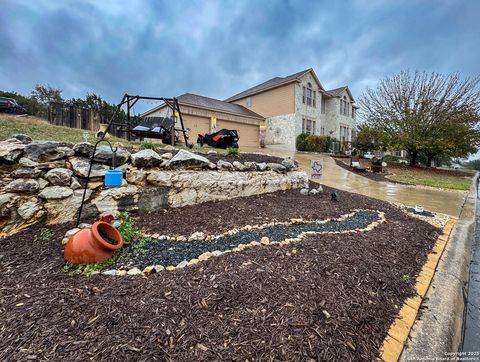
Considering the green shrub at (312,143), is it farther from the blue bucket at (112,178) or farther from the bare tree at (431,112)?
the blue bucket at (112,178)

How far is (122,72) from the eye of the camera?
72.7 ft

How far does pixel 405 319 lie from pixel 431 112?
1768 centimetres

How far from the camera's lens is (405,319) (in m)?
1.49

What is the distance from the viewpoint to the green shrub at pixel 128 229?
2.41m

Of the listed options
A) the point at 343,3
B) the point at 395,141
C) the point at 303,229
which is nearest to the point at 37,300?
A: the point at 303,229

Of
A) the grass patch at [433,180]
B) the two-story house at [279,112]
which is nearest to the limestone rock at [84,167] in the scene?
the grass patch at [433,180]

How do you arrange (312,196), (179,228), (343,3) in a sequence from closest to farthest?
(179,228) → (312,196) → (343,3)

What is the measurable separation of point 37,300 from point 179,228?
4.83 feet

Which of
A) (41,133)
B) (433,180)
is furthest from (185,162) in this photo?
(433,180)

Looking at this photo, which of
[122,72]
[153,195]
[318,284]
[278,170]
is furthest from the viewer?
[122,72]

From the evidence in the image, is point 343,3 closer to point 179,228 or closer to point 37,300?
point 179,228

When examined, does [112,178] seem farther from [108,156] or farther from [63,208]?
[63,208]

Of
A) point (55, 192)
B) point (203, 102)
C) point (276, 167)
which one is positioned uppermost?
point (203, 102)

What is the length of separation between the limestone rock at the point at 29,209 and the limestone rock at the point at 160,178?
1.30 meters
